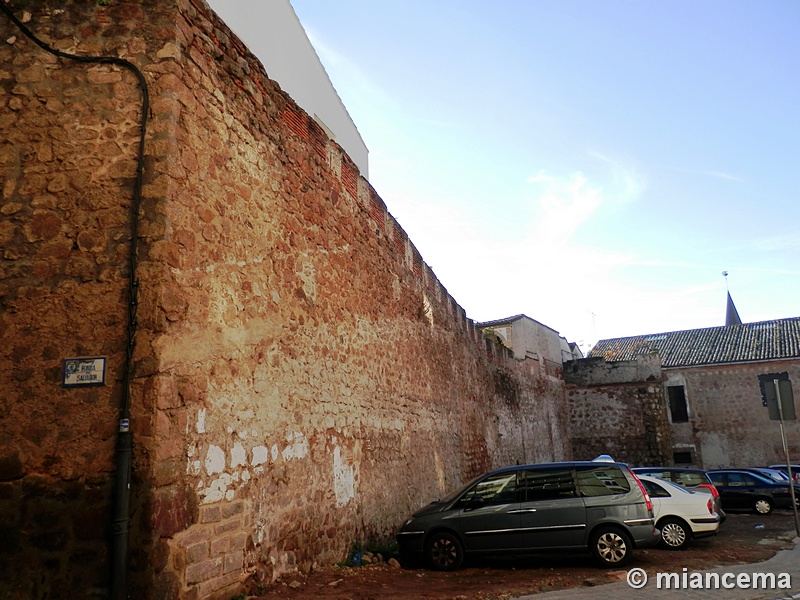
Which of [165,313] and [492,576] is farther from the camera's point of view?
[492,576]

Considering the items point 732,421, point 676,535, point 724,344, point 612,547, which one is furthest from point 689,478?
point 724,344

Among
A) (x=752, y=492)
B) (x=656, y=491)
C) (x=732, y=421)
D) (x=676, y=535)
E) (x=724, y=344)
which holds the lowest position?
(x=752, y=492)

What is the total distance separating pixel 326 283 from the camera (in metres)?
7.45

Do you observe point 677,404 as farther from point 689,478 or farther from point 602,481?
point 602,481

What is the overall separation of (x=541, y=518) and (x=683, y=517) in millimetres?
3175

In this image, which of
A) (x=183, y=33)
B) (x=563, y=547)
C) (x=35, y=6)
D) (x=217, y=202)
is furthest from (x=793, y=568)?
(x=35, y=6)

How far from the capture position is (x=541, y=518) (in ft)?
24.0

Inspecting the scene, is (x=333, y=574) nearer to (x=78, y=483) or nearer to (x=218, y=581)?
(x=218, y=581)

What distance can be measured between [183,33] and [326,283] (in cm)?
326

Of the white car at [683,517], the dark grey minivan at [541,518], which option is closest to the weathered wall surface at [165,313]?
the dark grey minivan at [541,518]

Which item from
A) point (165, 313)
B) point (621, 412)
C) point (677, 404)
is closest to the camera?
point (165, 313)

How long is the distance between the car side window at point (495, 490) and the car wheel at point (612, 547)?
107 centimetres

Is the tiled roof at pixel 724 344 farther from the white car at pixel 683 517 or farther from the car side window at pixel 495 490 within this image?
the car side window at pixel 495 490

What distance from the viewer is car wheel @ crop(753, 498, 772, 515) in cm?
1445
